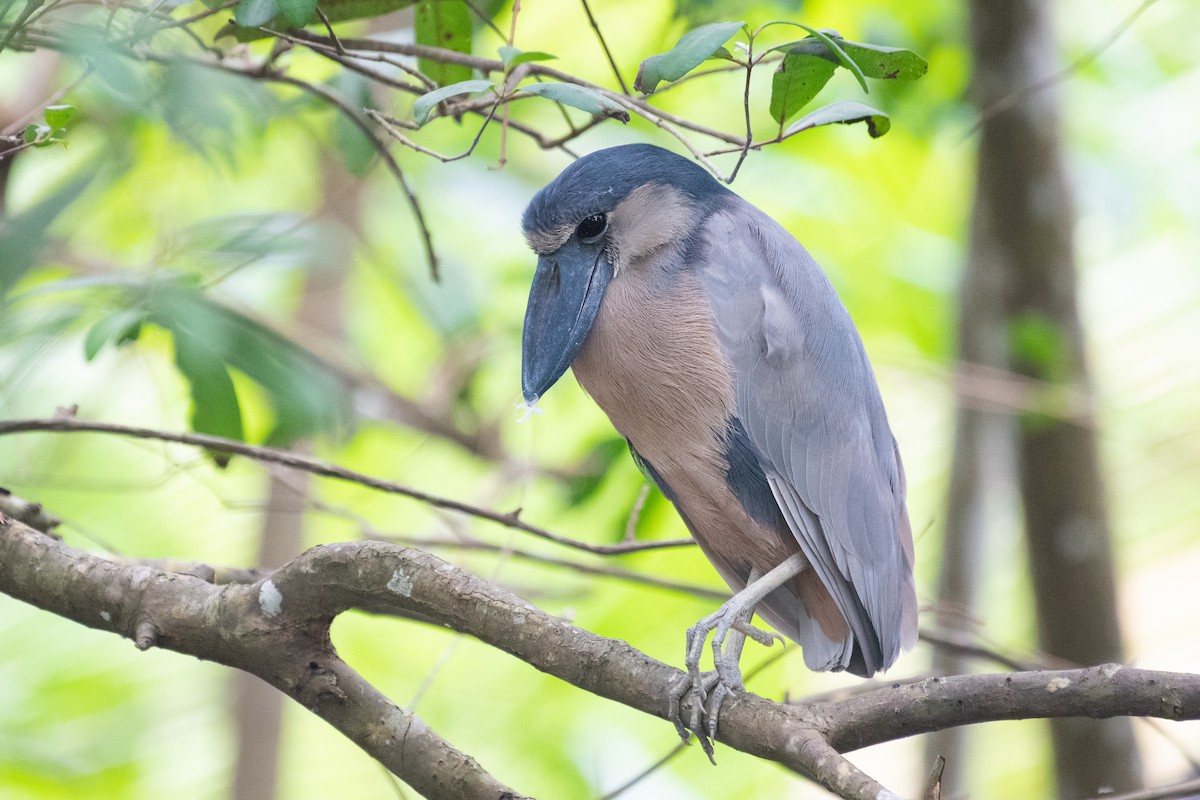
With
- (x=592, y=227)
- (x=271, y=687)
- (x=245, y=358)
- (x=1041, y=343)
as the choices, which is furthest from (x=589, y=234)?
(x=271, y=687)

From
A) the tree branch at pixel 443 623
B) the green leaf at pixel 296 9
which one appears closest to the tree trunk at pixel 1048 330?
the tree branch at pixel 443 623

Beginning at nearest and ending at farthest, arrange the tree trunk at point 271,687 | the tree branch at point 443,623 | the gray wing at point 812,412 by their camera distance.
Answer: the tree branch at point 443,623 → the gray wing at point 812,412 → the tree trunk at point 271,687

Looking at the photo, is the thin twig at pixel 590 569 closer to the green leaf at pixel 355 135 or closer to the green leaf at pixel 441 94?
the green leaf at pixel 355 135

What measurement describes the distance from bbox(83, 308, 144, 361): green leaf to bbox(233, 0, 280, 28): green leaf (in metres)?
0.60

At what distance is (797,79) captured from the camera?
173 centimetres

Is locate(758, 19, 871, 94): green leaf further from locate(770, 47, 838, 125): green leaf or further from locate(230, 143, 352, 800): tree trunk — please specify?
locate(230, 143, 352, 800): tree trunk

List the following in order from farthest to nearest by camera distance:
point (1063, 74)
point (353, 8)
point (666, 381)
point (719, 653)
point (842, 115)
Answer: point (1063, 74), point (353, 8), point (666, 381), point (719, 653), point (842, 115)

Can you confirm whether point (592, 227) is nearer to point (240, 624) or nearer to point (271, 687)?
point (240, 624)

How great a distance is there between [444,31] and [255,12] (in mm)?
613

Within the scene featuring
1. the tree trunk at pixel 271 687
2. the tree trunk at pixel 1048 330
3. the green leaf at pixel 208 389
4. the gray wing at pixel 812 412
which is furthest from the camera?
the tree trunk at pixel 271 687

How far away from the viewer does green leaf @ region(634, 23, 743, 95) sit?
1468mm

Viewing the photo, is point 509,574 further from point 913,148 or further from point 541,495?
point 913,148

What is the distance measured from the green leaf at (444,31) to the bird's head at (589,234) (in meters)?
0.34

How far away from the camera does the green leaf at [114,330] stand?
6.29ft
